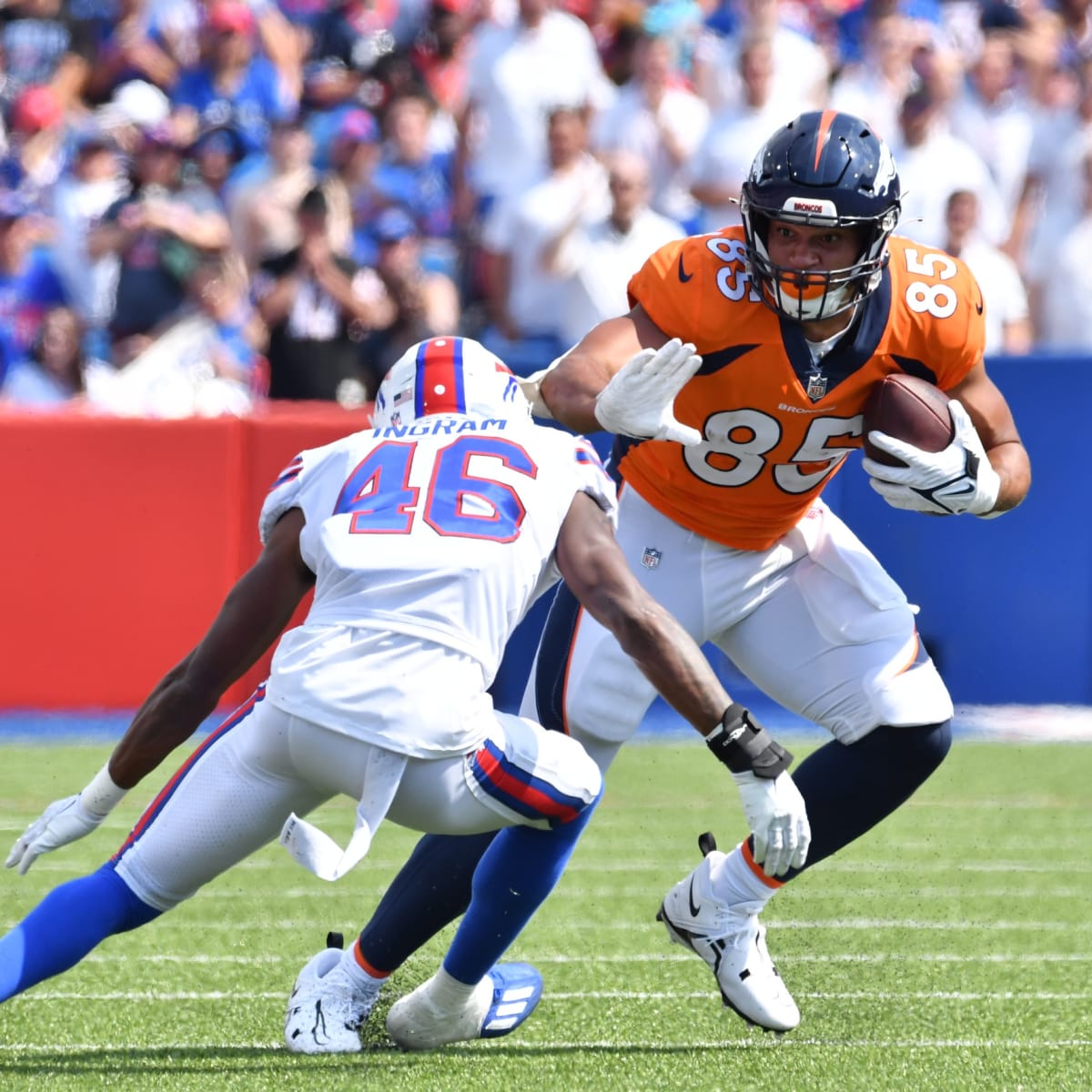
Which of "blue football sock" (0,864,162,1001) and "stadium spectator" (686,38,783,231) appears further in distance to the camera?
"stadium spectator" (686,38,783,231)

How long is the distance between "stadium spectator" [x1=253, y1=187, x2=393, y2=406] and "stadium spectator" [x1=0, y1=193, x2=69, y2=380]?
110cm

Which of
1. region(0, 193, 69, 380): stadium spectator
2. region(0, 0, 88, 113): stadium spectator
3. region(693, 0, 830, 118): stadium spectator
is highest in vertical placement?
region(693, 0, 830, 118): stadium spectator

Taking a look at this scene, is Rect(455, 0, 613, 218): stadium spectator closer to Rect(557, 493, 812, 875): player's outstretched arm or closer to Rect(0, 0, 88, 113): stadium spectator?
Rect(0, 0, 88, 113): stadium spectator

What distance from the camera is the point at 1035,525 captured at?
7.68 m

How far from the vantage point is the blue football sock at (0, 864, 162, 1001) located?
3197 millimetres

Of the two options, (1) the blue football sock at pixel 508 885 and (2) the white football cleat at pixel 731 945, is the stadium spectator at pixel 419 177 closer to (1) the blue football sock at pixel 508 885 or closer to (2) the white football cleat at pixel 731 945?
(2) the white football cleat at pixel 731 945

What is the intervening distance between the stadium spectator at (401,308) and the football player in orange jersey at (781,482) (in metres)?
4.04

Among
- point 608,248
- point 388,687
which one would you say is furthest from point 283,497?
point 608,248

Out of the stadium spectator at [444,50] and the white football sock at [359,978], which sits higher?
the stadium spectator at [444,50]

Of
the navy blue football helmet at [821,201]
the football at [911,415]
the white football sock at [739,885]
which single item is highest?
the navy blue football helmet at [821,201]

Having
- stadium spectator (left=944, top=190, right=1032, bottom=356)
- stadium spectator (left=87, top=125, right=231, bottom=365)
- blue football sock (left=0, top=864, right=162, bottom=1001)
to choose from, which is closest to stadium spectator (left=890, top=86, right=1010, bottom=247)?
stadium spectator (left=944, top=190, right=1032, bottom=356)

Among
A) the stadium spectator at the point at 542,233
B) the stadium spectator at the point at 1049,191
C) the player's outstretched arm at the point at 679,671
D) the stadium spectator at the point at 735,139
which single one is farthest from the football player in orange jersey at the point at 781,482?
the stadium spectator at the point at 1049,191

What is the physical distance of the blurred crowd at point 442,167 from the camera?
8.18 m

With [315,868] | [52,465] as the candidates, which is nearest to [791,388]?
[315,868]
